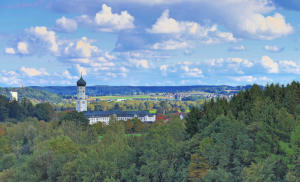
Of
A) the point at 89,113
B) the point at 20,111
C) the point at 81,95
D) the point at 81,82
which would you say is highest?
the point at 81,82

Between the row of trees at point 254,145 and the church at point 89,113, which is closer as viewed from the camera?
the row of trees at point 254,145

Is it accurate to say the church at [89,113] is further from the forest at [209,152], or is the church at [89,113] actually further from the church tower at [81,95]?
the forest at [209,152]

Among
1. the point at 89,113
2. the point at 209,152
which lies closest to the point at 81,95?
the point at 89,113

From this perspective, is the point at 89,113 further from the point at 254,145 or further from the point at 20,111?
the point at 254,145

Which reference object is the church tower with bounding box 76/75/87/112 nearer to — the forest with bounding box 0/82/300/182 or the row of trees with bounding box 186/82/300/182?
the forest with bounding box 0/82/300/182

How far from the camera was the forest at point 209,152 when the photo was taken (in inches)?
1763

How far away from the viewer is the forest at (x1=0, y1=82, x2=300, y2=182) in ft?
147

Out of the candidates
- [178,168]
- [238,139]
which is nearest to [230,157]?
[238,139]

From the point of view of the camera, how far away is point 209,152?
159ft

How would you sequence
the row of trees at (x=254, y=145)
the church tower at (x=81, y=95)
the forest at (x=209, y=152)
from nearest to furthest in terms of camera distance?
the row of trees at (x=254, y=145) → the forest at (x=209, y=152) → the church tower at (x=81, y=95)

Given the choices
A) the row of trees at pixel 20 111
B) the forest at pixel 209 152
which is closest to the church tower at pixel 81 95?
the row of trees at pixel 20 111

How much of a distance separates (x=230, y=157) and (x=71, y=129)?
57903 mm

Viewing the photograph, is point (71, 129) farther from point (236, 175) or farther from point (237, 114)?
point (236, 175)

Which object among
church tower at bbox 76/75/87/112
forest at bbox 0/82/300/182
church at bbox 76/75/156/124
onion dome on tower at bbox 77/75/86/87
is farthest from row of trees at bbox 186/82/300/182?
church tower at bbox 76/75/87/112
